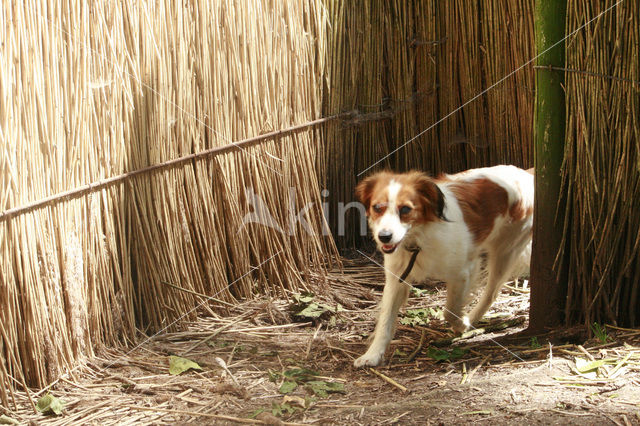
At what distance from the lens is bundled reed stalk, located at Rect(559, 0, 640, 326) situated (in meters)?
3.27

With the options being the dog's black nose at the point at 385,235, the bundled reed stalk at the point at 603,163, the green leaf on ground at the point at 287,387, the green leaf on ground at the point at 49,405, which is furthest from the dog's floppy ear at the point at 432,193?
the green leaf on ground at the point at 49,405

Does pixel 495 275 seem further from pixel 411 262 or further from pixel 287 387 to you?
pixel 287 387

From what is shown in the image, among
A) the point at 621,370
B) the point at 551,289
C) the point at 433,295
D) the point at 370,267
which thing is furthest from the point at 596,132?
the point at 370,267

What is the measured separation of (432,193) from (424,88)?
1666 mm

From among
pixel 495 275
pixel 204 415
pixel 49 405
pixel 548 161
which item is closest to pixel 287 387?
pixel 204 415

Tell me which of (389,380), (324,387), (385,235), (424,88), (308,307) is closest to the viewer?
(324,387)

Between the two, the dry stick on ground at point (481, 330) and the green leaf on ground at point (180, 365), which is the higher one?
the green leaf on ground at point (180, 365)

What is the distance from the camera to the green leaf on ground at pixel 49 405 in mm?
3076

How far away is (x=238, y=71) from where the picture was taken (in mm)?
4219

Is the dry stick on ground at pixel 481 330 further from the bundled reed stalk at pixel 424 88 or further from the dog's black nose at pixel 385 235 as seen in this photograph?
the bundled reed stalk at pixel 424 88

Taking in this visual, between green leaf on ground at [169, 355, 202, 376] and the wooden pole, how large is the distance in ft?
5.22

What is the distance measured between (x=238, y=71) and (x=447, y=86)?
170 centimetres

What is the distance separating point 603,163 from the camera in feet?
11.0

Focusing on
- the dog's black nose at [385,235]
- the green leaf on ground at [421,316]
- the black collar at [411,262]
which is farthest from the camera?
the green leaf on ground at [421,316]
